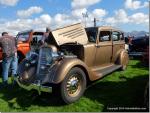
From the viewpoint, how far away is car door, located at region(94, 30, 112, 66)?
8391mm

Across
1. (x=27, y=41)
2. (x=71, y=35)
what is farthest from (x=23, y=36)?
(x=71, y=35)

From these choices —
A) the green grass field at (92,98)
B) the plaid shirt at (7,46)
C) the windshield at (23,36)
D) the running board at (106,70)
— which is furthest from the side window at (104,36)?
the windshield at (23,36)

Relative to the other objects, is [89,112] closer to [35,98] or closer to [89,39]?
[35,98]

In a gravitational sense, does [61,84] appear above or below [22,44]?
below

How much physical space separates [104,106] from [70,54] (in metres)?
1.88

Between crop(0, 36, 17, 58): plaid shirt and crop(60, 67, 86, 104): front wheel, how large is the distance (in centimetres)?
276

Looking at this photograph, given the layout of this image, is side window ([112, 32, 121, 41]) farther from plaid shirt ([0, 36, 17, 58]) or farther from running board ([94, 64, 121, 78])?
plaid shirt ([0, 36, 17, 58])

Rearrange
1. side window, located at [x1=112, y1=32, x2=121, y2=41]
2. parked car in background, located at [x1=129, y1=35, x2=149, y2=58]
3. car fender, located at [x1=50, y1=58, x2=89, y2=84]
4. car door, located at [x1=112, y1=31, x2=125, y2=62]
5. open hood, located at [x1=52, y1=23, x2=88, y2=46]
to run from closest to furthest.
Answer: car fender, located at [x1=50, y1=58, x2=89, y2=84], open hood, located at [x1=52, y1=23, x2=88, y2=46], car door, located at [x1=112, y1=31, x2=125, y2=62], side window, located at [x1=112, y1=32, x2=121, y2=41], parked car in background, located at [x1=129, y1=35, x2=149, y2=58]

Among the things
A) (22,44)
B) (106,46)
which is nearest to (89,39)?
(106,46)

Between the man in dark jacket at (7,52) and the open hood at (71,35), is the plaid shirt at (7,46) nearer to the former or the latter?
the man in dark jacket at (7,52)

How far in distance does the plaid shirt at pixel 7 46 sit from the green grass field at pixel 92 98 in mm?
1121

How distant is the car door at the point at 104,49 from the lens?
8391mm

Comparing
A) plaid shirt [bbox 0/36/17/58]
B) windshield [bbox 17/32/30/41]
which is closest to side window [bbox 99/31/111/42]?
plaid shirt [bbox 0/36/17/58]

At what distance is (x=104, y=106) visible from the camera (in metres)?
6.23
